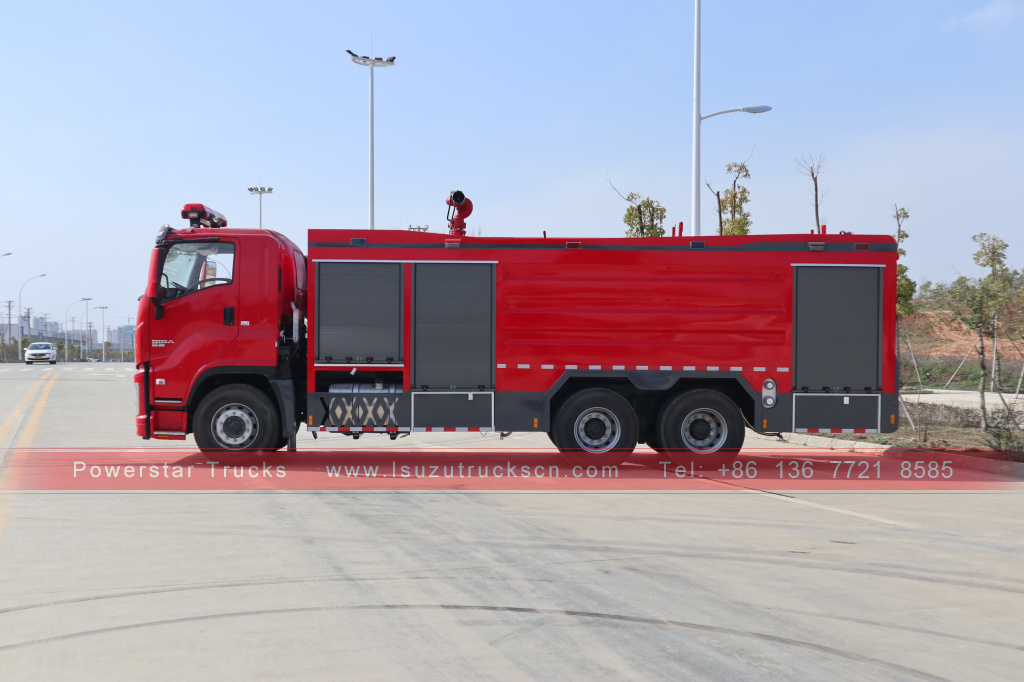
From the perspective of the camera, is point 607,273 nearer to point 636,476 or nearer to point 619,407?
point 619,407

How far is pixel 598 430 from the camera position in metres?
→ 11.7

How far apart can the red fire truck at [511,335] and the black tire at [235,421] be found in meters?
0.02

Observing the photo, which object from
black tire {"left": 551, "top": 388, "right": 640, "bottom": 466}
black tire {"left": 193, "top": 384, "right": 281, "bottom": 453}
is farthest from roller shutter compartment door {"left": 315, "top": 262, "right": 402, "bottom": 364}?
black tire {"left": 551, "top": 388, "right": 640, "bottom": 466}

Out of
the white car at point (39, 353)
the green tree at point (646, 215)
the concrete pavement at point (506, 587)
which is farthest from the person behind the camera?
the white car at point (39, 353)

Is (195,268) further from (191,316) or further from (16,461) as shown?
(16,461)

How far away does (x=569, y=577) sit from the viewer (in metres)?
5.83

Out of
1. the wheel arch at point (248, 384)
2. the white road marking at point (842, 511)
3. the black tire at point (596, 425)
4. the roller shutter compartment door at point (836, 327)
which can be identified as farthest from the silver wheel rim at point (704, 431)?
the wheel arch at point (248, 384)

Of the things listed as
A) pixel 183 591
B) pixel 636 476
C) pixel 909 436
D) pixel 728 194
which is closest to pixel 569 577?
pixel 183 591

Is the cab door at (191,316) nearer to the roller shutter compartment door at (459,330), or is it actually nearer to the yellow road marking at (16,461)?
the yellow road marking at (16,461)

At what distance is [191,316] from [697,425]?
23.1 ft

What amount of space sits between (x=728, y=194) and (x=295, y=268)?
17.8m

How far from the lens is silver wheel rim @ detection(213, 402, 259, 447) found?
11547 mm

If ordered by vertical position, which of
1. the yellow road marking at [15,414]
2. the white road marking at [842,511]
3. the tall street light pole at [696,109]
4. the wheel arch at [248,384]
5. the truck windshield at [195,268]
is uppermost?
the tall street light pole at [696,109]

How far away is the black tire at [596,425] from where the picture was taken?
11609 mm
